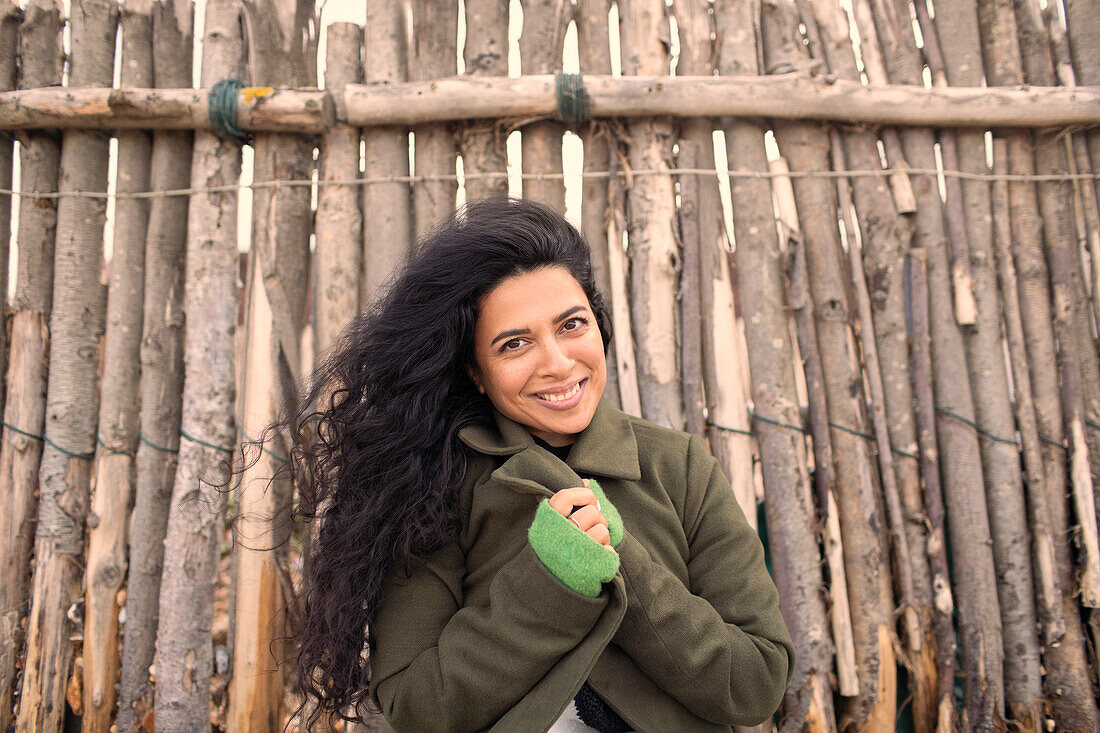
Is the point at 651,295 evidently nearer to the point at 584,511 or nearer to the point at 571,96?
the point at 571,96

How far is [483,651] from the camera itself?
5.01ft

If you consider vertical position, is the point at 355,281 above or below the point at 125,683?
above

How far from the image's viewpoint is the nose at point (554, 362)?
175 centimetres

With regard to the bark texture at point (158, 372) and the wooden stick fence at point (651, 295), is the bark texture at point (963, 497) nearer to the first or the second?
the wooden stick fence at point (651, 295)

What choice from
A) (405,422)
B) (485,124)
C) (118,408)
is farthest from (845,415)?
(118,408)

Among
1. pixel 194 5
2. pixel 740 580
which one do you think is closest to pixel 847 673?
pixel 740 580

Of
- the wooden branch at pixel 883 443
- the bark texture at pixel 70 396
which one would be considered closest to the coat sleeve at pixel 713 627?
the wooden branch at pixel 883 443

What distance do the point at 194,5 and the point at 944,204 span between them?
12.8ft

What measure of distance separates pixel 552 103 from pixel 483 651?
2.32 m

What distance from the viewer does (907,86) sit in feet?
9.68

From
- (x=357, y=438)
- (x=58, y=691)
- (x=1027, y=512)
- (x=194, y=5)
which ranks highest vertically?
(x=194, y=5)

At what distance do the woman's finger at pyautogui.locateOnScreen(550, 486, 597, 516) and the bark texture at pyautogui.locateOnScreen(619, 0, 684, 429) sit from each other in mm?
1333

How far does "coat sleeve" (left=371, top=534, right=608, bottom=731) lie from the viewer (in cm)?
150

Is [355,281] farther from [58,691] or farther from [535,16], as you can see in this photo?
[58,691]
